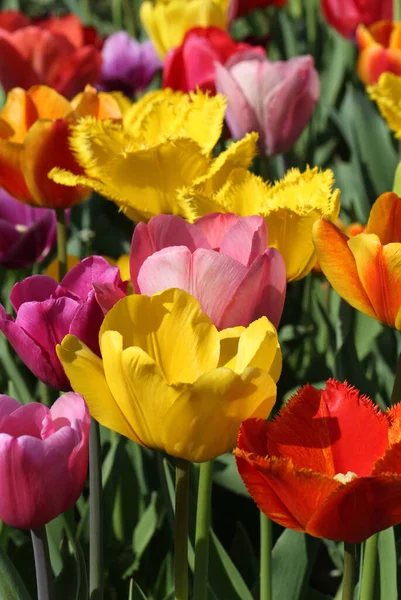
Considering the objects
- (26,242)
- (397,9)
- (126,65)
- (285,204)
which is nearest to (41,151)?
(26,242)

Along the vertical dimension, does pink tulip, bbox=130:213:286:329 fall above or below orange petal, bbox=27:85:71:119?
above

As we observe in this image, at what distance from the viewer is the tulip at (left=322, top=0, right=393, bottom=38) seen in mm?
2129

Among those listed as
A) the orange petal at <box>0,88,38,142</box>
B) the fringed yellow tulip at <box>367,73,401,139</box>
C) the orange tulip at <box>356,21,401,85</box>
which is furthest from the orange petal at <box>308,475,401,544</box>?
the orange tulip at <box>356,21,401,85</box>

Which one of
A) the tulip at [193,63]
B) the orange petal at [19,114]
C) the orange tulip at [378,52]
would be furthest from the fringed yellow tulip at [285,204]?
the orange tulip at [378,52]

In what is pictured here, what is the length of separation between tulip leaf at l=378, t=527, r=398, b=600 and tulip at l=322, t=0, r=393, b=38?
1.54 m

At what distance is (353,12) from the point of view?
2129mm

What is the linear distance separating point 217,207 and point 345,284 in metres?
0.15

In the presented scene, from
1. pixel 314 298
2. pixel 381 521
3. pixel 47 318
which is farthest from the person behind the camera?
pixel 314 298

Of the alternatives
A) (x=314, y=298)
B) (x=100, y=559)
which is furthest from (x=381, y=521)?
(x=314, y=298)

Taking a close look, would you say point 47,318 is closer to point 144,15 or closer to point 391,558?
point 391,558

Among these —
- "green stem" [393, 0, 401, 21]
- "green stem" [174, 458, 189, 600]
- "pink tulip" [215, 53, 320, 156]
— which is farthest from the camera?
"green stem" [393, 0, 401, 21]

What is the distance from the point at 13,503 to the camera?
0.62 meters

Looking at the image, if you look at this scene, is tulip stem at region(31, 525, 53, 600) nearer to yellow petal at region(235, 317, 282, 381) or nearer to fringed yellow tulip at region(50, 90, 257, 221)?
yellow petal at region(235, 317, 282, 381)

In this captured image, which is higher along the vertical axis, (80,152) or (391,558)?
(80,152)
